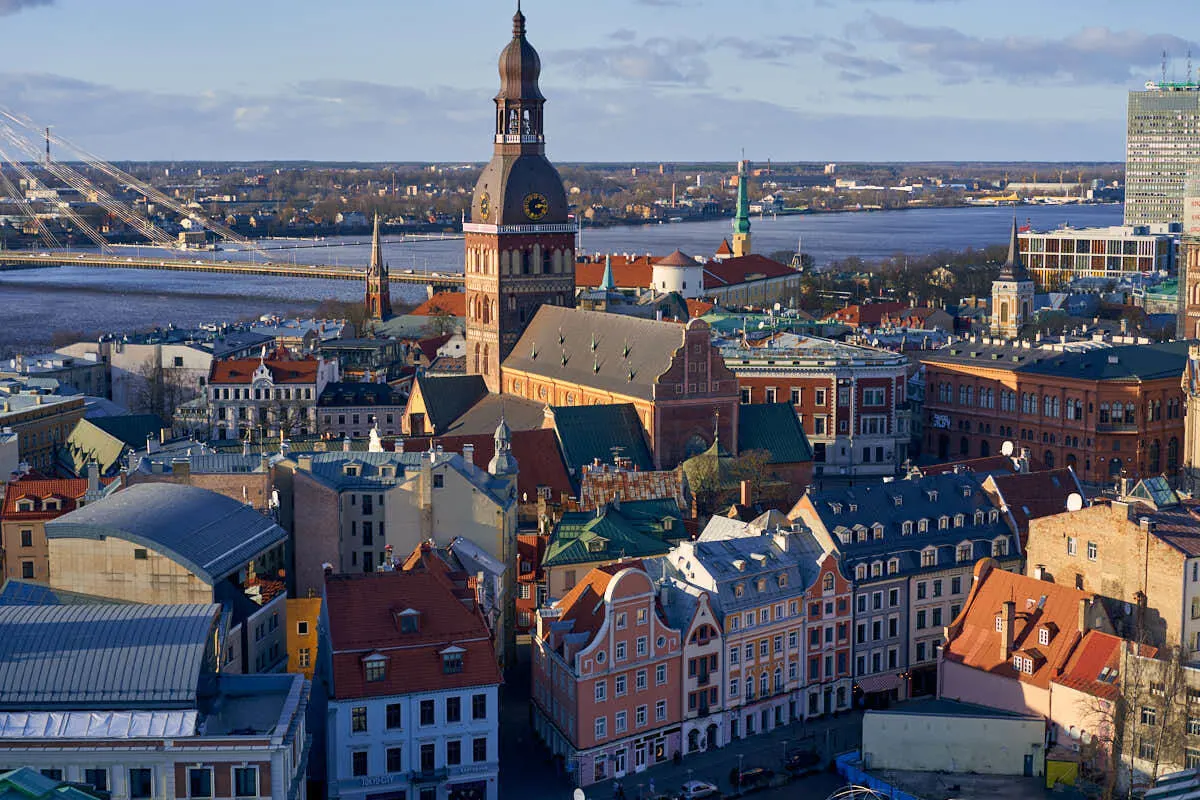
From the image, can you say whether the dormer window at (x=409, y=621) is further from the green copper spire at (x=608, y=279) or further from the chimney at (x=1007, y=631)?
the green copper spire at (x=608, y=279)

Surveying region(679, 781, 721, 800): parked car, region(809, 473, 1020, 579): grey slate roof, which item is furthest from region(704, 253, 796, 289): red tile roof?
region(679, 781, 721, 800): parked car

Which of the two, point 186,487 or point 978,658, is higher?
point 186,487

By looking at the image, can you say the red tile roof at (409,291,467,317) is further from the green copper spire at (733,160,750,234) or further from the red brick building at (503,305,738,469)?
the red brick building at (503,305,738,469)

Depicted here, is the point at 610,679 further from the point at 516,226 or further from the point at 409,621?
the point at 516,226

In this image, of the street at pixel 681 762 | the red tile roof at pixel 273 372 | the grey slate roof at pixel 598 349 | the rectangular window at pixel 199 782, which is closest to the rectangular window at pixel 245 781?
the rectangular window at pixel 199 782

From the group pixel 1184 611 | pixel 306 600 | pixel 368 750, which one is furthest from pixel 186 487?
pixel 1184 611

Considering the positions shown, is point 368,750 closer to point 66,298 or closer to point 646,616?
point 646,616
